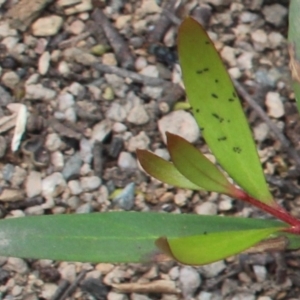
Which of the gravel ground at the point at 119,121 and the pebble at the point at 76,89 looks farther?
the pebble at the point at 76,89

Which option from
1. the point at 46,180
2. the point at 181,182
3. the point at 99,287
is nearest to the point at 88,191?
the point at 46,180

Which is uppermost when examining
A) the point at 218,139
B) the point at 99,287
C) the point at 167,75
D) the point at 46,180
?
the point at 218,139

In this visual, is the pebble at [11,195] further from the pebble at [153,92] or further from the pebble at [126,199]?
the pebble at [153,92]

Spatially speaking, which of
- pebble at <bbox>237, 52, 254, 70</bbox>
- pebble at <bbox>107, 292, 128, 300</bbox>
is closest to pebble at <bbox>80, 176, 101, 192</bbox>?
pebble at <bbox>107, 292, 128, 300</bbox>

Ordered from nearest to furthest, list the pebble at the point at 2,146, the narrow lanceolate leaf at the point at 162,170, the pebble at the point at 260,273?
the narrow lanceolate leaf at the point at 162,170 → the pebble at the point at 260,273 → the pebble at the point at 2,146

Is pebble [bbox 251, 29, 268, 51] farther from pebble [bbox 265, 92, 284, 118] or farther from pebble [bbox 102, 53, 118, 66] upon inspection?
pebble [bbox 102, 53, 118, 66]

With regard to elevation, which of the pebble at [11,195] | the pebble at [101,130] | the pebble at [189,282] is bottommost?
the pebble at [189,282]

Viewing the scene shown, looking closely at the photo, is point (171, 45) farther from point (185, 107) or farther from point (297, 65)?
point (297, 65)

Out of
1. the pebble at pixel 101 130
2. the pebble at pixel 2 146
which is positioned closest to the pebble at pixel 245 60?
the pebble at pixel 101 130
